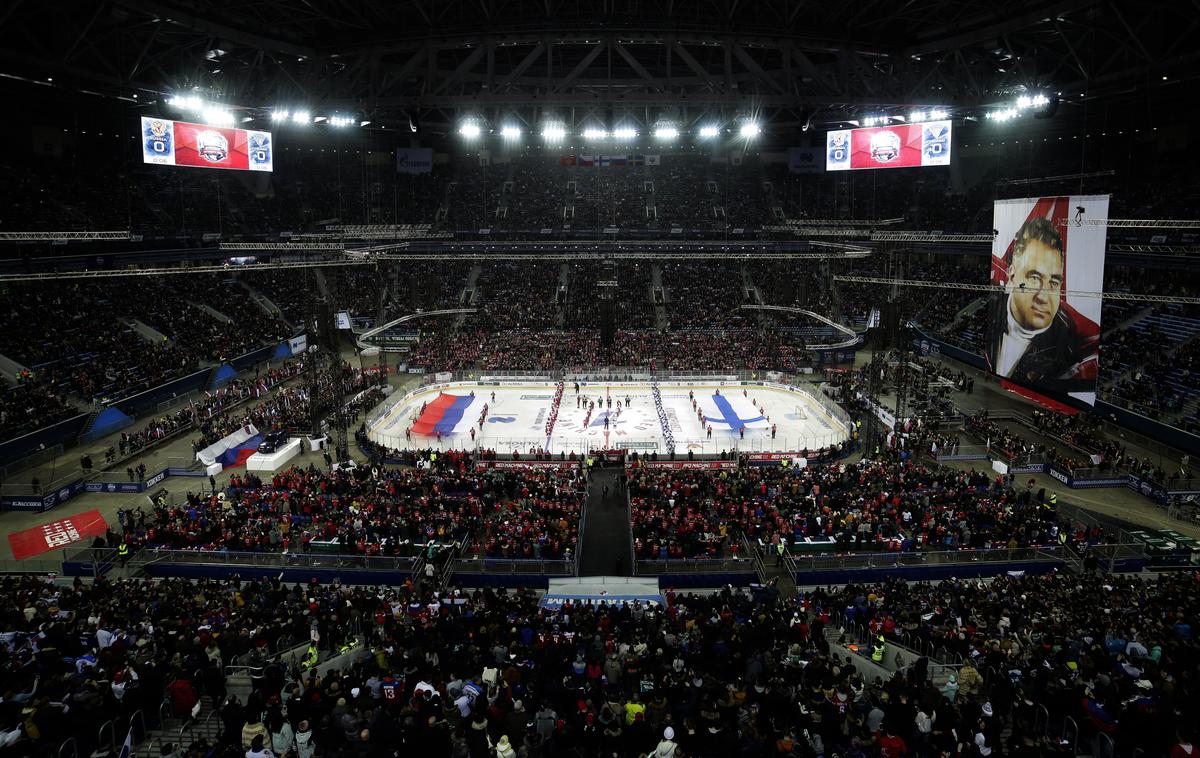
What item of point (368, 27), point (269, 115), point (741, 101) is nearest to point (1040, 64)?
point (741, 101)

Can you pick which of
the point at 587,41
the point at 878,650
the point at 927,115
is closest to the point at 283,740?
the point at 878,650

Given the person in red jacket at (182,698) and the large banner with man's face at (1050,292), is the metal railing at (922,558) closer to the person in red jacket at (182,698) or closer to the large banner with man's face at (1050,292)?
the large banner with man's face at (1050,292)

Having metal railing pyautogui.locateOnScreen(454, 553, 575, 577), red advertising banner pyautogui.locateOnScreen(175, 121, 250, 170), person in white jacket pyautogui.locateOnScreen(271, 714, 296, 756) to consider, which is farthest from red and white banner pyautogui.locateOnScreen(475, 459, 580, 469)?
red advertising banner pyautogui.locateOnScreen(175, 121, 250, 170)

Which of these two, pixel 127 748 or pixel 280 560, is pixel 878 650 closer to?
pixel 127 748

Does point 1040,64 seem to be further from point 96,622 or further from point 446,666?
point 96,622

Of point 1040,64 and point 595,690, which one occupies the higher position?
point 1040,64

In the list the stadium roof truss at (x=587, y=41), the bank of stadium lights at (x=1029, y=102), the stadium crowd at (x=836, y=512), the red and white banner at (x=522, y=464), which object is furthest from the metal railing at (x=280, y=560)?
the bank of stadium lights at (x=1029, y=102)

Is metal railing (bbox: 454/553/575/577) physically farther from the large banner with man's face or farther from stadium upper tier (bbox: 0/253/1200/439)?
the large banner with man's face
